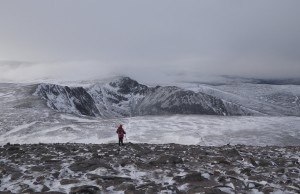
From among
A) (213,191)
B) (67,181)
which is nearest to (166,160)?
(213,191)

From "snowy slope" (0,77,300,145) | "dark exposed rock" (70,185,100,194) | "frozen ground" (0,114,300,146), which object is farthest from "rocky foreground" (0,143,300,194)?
"snowy slope" (0,77,300,145)

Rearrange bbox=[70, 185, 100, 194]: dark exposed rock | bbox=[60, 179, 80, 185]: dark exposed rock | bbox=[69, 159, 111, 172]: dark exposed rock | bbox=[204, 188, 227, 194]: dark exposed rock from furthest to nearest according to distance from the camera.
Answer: bbox=[69, 159, 111, 172]: dark exposed rock, bbox=[60, 179, 80, 185]: dark exposed rock, bbox=[70, 185, 100, 194]: dark exposed rock, bbox=[204, 188, 227, 194]: dark exposed rock

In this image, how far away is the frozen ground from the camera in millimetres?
63344

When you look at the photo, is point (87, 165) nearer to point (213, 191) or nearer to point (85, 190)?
point (85, 190)

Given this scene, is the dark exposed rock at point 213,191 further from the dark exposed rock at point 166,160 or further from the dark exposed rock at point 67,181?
the dark exposed rock at point 67,181

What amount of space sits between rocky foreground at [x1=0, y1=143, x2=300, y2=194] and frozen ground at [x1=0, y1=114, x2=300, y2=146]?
38.6 metres

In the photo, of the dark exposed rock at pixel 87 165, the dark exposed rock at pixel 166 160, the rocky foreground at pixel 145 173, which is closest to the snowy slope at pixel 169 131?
the rocky foreground at pixel 145 173

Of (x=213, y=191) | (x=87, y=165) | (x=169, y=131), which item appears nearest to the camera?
(x=213, y=191)

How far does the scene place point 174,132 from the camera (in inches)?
2793

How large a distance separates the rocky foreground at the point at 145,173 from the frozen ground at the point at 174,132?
127ft

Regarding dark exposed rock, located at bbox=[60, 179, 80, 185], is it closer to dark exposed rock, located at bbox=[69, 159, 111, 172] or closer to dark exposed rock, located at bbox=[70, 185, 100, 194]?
dark exposed rock, located at bbox=[70, 185, 100, 194]

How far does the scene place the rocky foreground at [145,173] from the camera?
14.4 metres

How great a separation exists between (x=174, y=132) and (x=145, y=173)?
54.3 metres

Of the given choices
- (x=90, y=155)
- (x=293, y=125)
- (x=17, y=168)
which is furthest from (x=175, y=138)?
(x=17, y=168)
